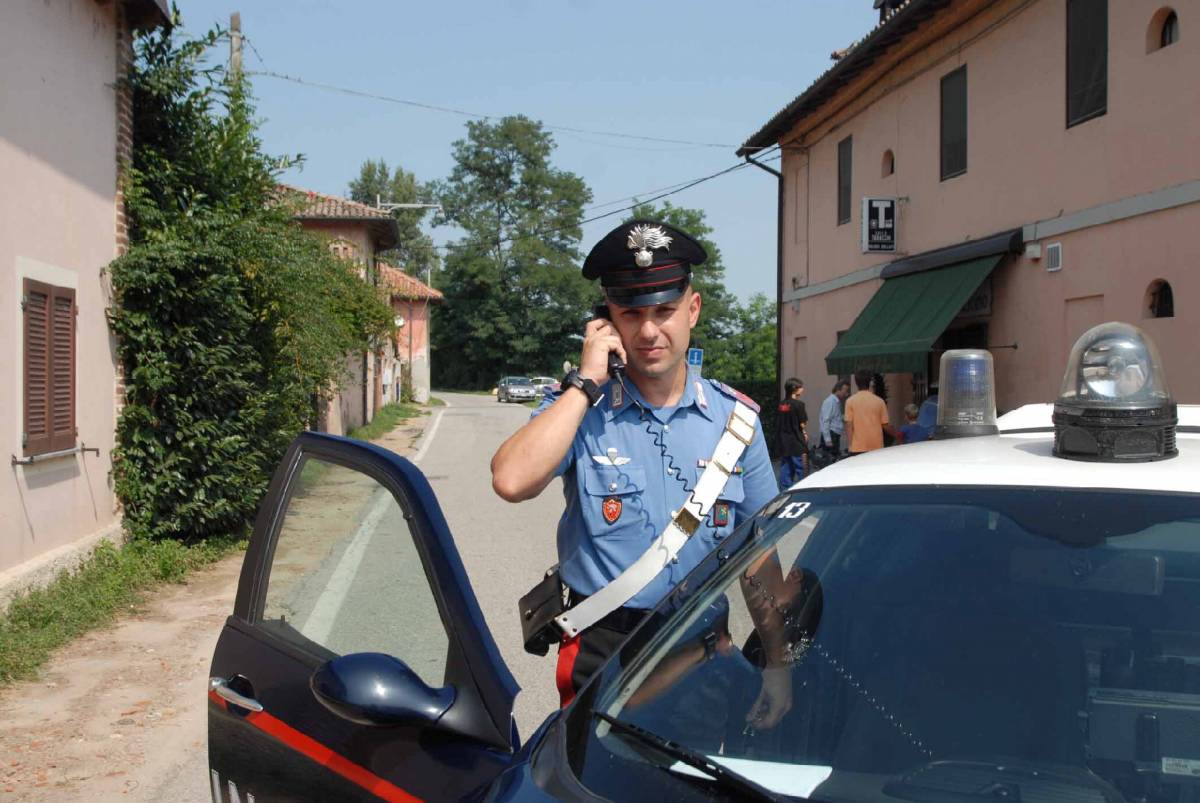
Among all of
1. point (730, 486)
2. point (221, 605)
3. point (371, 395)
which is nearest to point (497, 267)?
point (371, 395)

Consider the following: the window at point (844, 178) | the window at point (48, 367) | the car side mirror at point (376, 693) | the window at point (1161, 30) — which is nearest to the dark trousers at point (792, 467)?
the window at point (844, 178)

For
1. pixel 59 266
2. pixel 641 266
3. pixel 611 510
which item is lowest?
pixel 611 510

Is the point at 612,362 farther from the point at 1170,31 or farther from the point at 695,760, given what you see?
the point at 1170,31

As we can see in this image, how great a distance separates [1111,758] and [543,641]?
1.41 metres

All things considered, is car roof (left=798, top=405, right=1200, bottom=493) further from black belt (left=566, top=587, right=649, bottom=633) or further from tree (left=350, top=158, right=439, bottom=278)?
tree (left=350, top=158, right=439, bottom=278)

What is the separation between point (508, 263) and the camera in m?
84.3

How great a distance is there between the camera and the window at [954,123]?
15102 mm

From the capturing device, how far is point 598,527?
2.85 metres

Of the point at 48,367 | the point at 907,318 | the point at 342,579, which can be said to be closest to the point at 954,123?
the point at 907,318

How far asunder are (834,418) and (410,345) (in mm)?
41000

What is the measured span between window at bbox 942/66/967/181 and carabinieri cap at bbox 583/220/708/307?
43.4 feet

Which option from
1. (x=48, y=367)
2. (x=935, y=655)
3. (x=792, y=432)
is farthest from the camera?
(x=792, y=432)

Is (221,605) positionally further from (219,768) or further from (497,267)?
(497,267)

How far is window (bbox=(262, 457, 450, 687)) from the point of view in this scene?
252 centimetres
